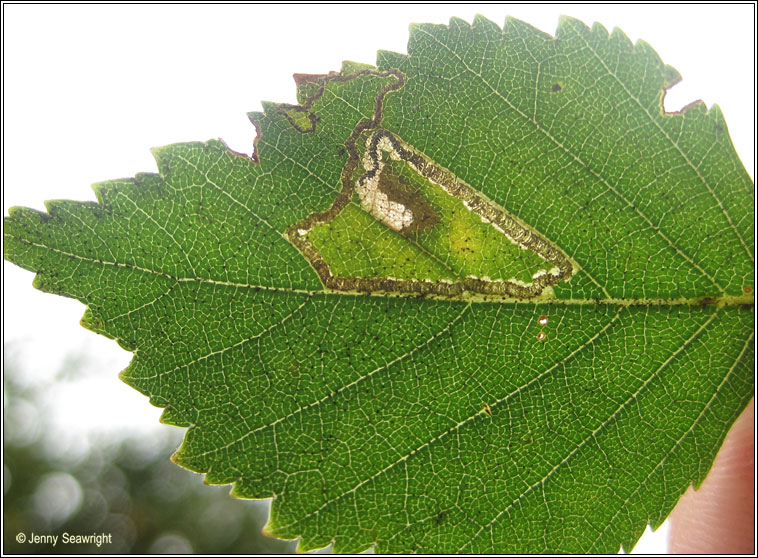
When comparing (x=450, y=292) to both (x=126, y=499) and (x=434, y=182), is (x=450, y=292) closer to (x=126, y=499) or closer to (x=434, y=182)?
(x=434, y=182)

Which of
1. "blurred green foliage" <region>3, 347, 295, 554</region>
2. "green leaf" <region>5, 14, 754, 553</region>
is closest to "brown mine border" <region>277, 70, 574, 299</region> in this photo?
"green leaf" <region>5, 14, 754, 553</region>

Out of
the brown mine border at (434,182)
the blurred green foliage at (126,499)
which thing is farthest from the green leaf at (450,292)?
the blurred green foliage at (126,499)

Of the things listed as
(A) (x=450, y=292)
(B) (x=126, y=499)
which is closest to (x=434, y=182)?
(A) (x=450, y=292)

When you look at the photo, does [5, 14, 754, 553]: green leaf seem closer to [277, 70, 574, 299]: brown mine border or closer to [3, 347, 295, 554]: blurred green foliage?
[277, 70, 574, 299]: brown mine border

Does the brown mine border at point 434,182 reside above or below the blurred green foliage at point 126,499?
above

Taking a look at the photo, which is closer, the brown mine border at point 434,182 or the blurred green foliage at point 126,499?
the brown mine border at point 434,182

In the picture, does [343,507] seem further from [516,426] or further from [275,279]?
[275,279]

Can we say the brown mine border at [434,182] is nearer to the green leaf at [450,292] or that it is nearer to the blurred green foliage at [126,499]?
the green leaf at [450,292]
